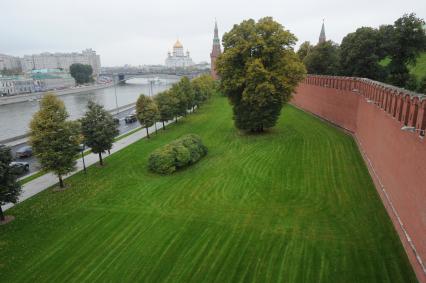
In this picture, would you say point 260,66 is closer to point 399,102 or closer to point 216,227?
point 399,102

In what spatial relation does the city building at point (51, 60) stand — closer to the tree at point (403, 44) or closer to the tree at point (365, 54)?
the tree at point (365, 54)

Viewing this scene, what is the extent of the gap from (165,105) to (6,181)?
18831mm

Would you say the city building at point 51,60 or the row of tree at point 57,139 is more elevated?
the city building at point 51,60

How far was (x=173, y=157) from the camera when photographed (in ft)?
57.1

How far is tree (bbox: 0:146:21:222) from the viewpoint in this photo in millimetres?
12016

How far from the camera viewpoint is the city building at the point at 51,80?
9169cm

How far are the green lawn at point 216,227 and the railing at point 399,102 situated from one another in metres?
3.40

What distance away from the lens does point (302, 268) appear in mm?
8688

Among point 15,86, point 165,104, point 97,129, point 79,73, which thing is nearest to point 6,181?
point 97,129

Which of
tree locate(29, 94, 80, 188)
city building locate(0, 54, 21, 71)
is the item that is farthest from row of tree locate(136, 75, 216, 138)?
city building locate(0, 54, 21, 71)

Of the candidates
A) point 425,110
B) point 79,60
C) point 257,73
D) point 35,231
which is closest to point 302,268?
point 425,110

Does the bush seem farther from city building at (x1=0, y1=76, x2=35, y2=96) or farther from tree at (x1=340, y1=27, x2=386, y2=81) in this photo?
city building at (x1=0, y1=76, x2=35, y2=96)

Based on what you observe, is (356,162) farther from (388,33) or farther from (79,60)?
(79,60)

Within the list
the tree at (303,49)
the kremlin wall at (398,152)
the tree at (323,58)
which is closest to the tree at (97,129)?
the kremlin wall at (398,152)
